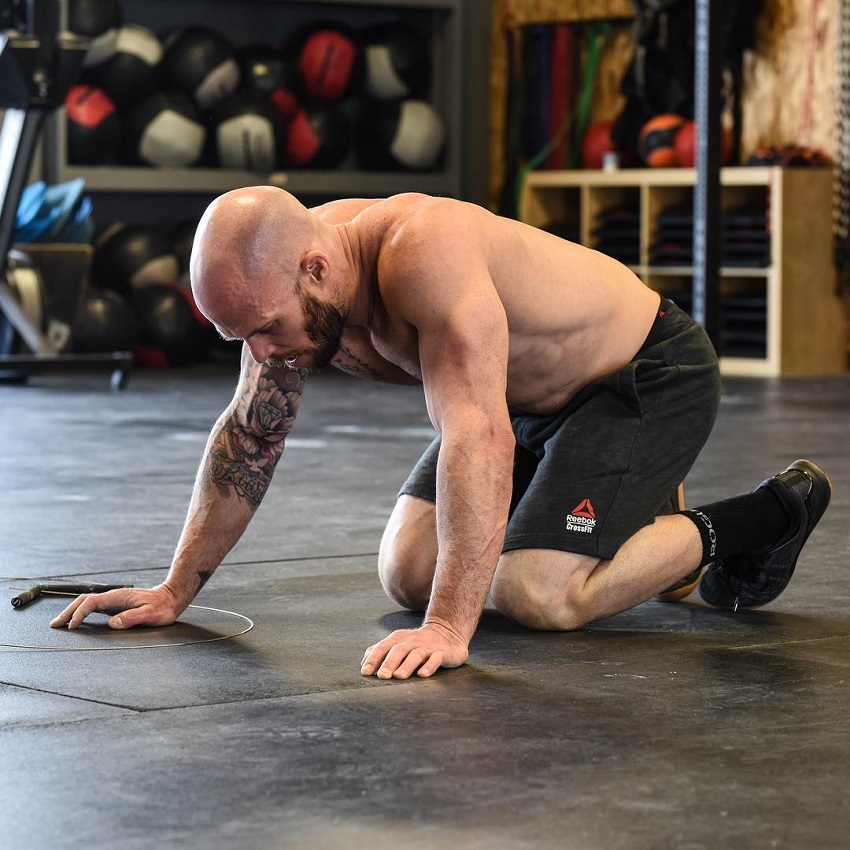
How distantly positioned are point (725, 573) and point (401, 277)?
90cm

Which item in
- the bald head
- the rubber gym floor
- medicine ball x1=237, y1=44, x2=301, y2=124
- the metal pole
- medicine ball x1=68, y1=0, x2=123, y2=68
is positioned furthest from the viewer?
medicine ball x1=237, y1=44, x2=301, y2=124

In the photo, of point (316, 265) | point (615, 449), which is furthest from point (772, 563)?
point (316, 265)

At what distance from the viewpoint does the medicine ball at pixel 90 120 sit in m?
8.88

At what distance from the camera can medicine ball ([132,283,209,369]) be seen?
883 cm

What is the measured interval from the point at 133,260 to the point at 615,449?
6.64 meters

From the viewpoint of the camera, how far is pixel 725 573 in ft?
9.20

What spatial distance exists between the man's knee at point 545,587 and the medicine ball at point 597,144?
7.03 metres

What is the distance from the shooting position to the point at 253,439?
2.60m

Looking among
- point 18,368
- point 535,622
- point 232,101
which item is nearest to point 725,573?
point 535,622

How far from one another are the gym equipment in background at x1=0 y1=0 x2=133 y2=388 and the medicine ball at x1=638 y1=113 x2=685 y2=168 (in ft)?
10.2

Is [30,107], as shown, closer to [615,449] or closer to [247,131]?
[247,131]

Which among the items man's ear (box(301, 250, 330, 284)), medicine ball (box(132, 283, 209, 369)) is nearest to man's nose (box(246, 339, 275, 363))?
man's ear (box(301, 250, 330, 284))

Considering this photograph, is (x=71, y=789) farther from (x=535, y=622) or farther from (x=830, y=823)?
(x=535, y=622)

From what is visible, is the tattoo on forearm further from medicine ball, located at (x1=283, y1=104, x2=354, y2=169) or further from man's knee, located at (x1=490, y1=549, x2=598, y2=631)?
medicine ball, located at (x1=283, y1=104, x2=354, y2=169)
